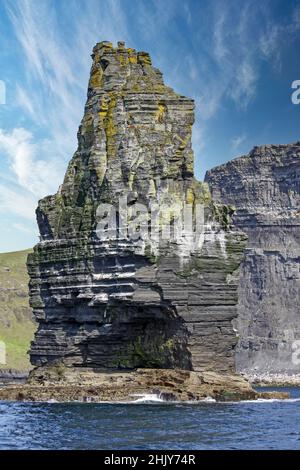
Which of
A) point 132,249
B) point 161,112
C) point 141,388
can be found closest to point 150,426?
point 141,388

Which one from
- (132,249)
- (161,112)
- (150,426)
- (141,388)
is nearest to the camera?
(150,426)

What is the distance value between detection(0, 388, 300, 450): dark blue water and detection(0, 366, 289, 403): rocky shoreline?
2.63m

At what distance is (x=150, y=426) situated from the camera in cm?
6169

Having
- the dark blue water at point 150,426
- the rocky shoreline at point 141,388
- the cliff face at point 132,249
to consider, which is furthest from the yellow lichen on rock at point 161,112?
the dark blue water at point 150,426

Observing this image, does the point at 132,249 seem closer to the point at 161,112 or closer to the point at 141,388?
the point at 141,388

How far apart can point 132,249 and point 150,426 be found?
83.6 ft

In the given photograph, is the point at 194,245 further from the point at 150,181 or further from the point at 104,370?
the point at 104,370

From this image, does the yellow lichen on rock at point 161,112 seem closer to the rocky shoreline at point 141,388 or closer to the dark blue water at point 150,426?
the rocky shoreline at point 141,388

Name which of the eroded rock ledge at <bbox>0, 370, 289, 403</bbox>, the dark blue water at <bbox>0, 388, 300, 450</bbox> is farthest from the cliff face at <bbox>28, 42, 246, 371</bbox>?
the dark blue water at <bbox>0, 388, 300, 450</bbox>

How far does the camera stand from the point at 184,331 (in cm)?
A: 8469

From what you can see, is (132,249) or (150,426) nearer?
(150,426)

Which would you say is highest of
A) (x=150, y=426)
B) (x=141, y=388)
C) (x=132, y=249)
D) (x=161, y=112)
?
(x=161, y=112)

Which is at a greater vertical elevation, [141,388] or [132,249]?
A: [132,249]

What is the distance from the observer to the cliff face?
84.6 metres
